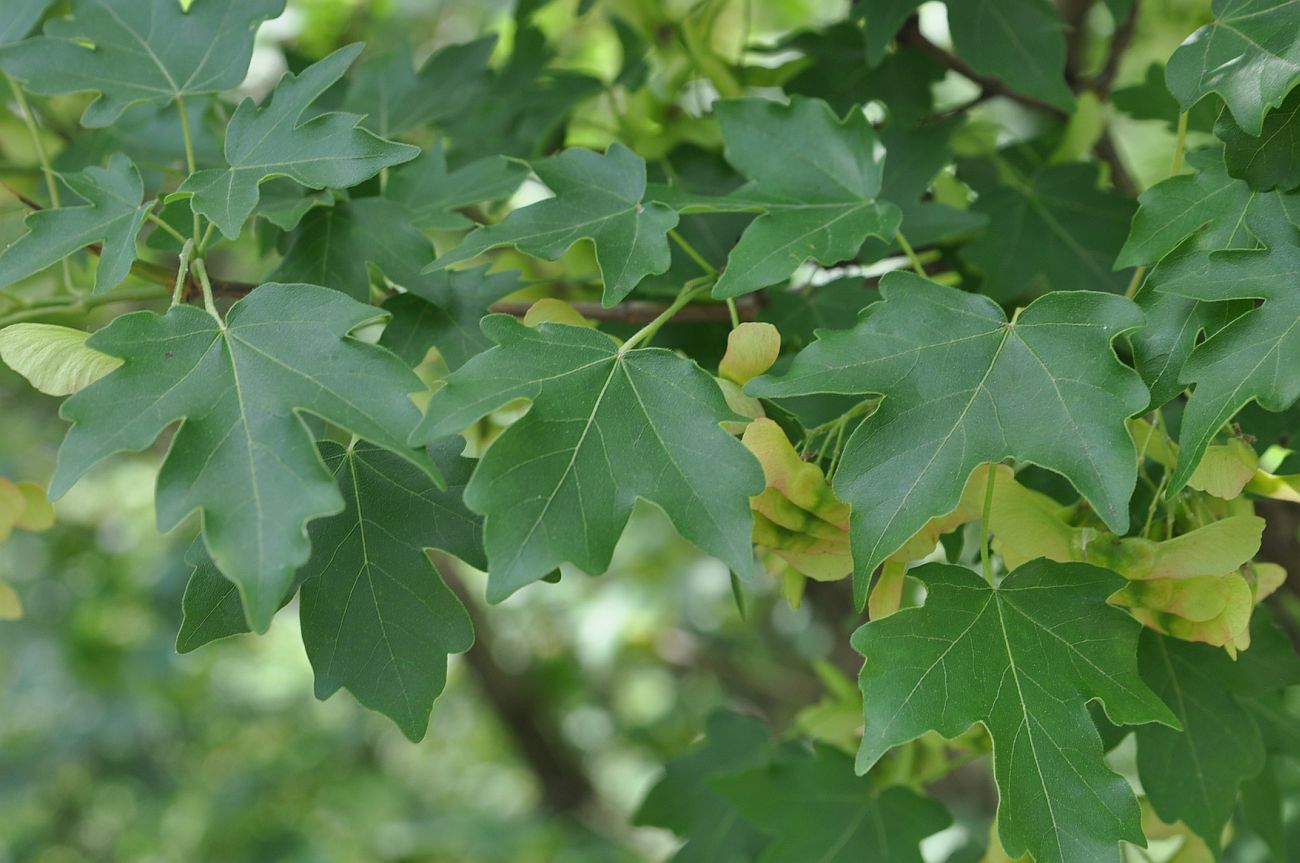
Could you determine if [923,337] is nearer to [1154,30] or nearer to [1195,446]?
[1195,446]

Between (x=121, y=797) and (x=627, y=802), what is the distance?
53.9 inches

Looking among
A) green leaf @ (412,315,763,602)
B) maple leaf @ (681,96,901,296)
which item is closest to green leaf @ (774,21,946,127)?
maple leaf @ (681,96,901,296)

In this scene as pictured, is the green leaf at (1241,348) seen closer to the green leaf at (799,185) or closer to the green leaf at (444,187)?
the green leaf at (799,185)

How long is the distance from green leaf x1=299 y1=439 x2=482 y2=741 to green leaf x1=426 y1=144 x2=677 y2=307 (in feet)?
0.45

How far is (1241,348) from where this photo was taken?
604mm

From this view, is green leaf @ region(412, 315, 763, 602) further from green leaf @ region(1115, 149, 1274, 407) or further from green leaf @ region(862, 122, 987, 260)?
green leaf @ region(862, 122, 987, 260)

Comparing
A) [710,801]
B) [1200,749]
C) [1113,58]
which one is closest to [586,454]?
[1200,749]

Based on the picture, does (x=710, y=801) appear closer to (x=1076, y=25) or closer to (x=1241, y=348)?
(x=1241, y=348)

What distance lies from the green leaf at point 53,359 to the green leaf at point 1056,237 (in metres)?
0.64

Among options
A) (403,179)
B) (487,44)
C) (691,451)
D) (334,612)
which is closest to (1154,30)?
Result: (487,44)

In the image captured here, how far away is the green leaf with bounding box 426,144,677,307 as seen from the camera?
0.72m

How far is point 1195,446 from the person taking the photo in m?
0.60

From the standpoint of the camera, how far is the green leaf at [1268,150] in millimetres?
661

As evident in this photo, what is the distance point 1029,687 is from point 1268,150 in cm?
32
